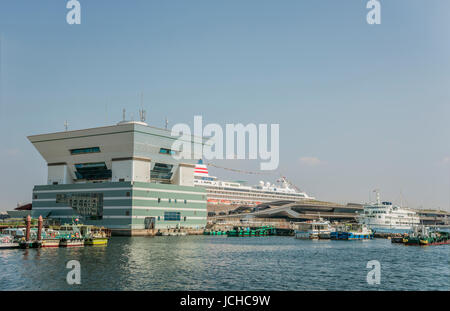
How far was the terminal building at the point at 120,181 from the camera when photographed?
10225cm

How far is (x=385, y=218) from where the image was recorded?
438ft

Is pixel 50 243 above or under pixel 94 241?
above

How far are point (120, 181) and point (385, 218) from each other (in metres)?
82.2

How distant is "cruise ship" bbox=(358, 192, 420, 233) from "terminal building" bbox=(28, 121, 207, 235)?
53767 millimetres

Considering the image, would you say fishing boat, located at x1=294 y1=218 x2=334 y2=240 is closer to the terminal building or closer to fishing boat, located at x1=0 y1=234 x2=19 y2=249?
the terminal building

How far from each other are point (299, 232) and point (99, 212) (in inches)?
2025

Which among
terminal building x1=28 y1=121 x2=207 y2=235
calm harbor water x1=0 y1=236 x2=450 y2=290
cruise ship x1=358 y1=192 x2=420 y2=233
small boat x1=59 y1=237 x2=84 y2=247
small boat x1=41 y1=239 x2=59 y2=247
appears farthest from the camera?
cruise ship x1=358 y1=192 x2=420 y2=233

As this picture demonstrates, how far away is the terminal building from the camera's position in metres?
102

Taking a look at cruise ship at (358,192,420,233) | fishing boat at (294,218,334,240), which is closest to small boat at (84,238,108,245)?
fishing boat at (294,218,334,240)

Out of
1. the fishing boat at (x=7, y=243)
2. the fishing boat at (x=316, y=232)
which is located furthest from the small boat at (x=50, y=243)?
the fishing boat at (x=316, y=232)

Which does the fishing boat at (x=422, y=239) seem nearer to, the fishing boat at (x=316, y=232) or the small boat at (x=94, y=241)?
the fishing boat at (x=316, y=232)

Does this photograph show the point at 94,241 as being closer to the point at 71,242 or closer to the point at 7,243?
the point at 71,242

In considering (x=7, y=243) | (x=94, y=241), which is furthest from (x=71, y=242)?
(x=7, y=243)

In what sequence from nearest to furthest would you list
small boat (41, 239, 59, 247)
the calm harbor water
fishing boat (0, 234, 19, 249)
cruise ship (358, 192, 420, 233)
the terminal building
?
the calm harbor water < fishing boat (0, 234, 19, 249) < small boat (41, 239, 59, 247) < the terminal building < cruise ship (358, 192, 420, 233)
